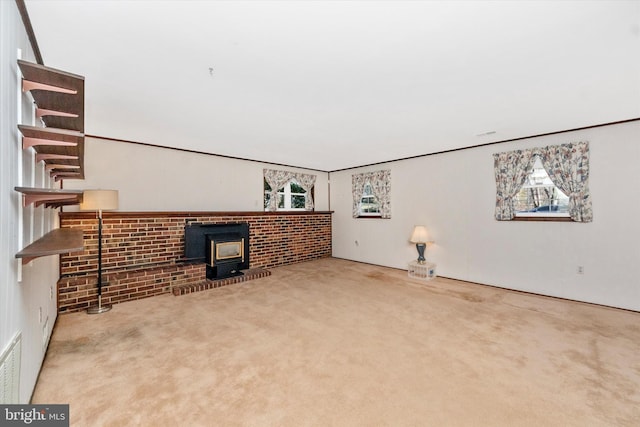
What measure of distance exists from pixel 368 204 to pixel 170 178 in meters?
4.09

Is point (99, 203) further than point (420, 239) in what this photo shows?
No

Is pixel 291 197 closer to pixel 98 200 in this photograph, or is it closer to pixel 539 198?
pixel 98 200

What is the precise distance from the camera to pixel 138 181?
4215 mm

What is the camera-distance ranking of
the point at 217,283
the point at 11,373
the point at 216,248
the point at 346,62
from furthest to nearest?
the point at 216,248, the point at 217,283, the point at 346,62, the point at 11,373

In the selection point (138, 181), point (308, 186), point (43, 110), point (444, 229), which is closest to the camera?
point (43, 110)

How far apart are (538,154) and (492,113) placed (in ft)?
5.04

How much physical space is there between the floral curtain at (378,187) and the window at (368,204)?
0.23ft

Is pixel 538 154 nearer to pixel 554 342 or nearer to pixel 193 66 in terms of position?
pixel 554 342

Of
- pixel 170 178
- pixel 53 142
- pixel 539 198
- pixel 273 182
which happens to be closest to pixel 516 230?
pixel 539 198

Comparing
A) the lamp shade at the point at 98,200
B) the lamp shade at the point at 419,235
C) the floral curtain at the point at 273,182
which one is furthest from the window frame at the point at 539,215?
the lamp shade at the point at 98,200

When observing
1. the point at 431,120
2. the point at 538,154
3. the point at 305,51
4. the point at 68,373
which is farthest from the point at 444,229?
the point at 68,373

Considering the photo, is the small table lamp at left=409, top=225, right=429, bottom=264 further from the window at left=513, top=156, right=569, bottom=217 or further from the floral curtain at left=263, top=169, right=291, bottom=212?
the floral curtain at left=263, top=169, right=291, bottom=212

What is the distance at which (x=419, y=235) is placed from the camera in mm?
4832

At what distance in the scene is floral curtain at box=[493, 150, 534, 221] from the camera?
3.94 m
